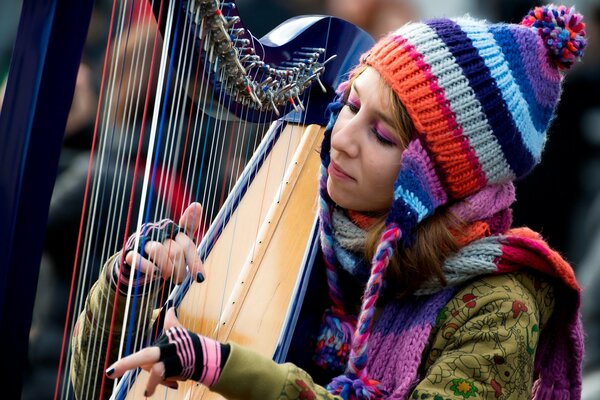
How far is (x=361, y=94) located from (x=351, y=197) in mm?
182

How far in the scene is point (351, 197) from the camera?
1894 mm

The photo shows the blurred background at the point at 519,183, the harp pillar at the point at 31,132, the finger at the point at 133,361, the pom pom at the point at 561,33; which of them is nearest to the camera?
the harp pillar at the point at 31,132

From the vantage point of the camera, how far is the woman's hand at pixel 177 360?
4.64 ft

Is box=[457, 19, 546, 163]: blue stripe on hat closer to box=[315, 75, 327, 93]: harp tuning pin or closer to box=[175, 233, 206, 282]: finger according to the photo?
box=[315, 75, 327, 93]: harp tuning pin

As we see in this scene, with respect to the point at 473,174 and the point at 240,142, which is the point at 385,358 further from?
the point at 240,142

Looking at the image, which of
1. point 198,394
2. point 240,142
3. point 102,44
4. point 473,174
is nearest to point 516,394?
point 473,174

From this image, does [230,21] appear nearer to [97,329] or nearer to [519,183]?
[97,329]

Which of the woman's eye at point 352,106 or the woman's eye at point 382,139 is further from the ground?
the woman's eye at point 352,106

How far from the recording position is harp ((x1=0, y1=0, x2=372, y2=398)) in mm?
1155

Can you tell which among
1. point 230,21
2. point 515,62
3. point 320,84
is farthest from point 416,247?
point 320,84

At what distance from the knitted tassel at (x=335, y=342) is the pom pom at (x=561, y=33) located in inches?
23.7

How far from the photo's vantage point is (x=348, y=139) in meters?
1.86

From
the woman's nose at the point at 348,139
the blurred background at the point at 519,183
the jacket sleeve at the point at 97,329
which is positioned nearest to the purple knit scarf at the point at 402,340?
the woman's nose at the point at 348,139

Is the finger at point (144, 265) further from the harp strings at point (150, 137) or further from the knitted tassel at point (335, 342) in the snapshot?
the knitted tassel at point (335, 342)
